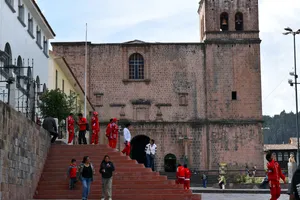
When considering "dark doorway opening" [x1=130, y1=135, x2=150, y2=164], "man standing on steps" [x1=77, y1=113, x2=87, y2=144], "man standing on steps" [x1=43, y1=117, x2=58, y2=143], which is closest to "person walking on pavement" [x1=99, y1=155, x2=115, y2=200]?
"man standing on steps" [x1=43, y1=117, x2=58, y2=143]

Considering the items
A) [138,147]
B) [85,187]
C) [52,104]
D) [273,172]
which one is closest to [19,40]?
[52,104]

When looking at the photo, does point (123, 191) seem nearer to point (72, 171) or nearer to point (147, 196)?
point (147, 196)

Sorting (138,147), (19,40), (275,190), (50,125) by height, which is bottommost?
(275,190)

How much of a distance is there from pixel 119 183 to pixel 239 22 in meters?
34.5

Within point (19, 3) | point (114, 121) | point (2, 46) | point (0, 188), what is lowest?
point (0, 188)

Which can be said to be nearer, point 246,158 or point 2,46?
point 2,46

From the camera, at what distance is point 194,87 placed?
50.6 meters

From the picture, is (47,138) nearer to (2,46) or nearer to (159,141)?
(2,46)

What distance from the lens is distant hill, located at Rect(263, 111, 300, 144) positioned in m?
118

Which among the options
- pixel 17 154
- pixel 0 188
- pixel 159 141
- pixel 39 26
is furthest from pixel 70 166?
pixel 159 141

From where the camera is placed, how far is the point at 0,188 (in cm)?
→ 1473

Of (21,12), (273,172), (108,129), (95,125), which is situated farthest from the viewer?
(21,12)

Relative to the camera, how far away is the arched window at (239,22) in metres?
51.2

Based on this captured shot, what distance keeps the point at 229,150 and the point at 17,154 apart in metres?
34.0
